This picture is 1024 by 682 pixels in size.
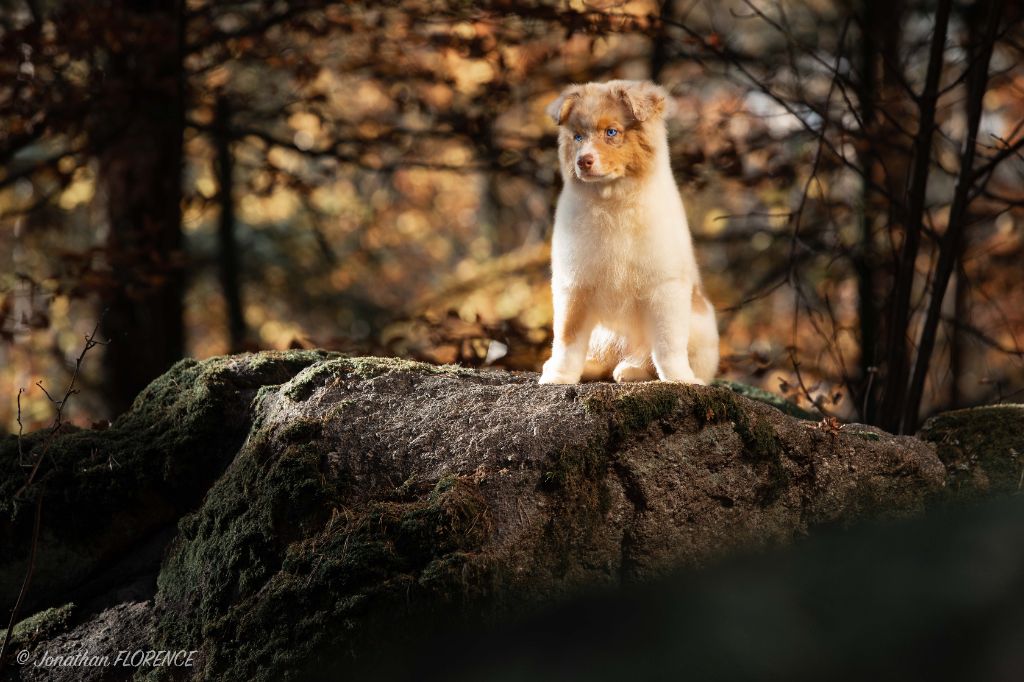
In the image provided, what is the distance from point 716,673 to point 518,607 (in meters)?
1.64

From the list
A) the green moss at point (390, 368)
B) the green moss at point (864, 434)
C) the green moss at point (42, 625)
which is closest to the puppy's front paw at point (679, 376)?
the green moss at point (864, 434)

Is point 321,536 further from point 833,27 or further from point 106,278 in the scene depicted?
point 833,27

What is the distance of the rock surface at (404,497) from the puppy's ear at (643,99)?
103 cm

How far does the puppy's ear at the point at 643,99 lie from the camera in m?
3.74

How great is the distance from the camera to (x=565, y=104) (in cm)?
380

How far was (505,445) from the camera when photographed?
134 inches

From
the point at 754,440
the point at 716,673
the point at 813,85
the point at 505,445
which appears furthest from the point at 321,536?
the point at 813,85

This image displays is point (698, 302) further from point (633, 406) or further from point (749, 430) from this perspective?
point (633, 406)

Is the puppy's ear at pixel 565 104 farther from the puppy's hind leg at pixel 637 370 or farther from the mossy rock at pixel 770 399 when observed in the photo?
the mossy rock at pixel 770 399

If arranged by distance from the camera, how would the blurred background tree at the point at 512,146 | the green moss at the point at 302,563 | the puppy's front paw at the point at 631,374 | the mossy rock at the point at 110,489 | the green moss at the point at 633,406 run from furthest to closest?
1. the blurred background tree at the point at 512,146
2. the puppy's front paw at the point at 631,374
3. the mossy rock at the point at 110,489
4. the green moss at the point at 633,406
5. the green moss at the point at 302,563

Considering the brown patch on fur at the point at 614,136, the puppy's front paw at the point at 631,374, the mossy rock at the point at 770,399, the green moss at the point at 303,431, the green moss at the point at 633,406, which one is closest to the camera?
the green moss at the point at 633,406

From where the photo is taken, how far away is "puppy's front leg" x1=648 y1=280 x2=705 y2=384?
385 centimetres

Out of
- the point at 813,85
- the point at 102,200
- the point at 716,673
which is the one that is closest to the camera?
the point at 716,673

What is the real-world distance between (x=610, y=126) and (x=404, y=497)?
1.57 meters
